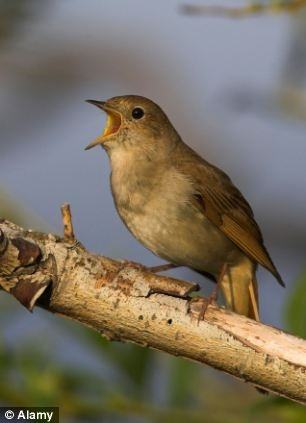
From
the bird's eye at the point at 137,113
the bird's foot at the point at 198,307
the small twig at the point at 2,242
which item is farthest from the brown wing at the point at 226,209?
the small twig at the point at 2,242

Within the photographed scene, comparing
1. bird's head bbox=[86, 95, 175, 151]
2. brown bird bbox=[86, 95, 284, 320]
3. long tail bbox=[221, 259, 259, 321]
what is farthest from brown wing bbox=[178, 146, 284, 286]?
bird's head bbox=[86, 95, 175, 151]

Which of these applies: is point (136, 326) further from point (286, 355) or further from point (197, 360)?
point (286, 355)

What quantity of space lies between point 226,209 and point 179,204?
0.41 metres

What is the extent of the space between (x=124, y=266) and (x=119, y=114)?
2.07 m

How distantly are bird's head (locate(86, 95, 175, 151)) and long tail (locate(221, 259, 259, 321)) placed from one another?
3.10 feet

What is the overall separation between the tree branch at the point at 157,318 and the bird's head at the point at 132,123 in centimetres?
182

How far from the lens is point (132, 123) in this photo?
5148mm

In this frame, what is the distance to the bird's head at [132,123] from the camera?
503 cm

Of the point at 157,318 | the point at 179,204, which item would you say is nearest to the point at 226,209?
the point at 179,204

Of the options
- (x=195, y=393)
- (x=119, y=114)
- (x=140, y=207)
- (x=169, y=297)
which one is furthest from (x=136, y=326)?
(x=119, y=114)

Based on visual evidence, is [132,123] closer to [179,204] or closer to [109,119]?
[109,119]

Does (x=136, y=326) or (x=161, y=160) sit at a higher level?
(x=161, y=160)

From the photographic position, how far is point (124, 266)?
3316 millimetres

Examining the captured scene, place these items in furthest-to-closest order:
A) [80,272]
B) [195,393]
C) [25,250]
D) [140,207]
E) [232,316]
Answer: [140,207]
[195,393]
[232,316]
[80,272]
[25,250]
